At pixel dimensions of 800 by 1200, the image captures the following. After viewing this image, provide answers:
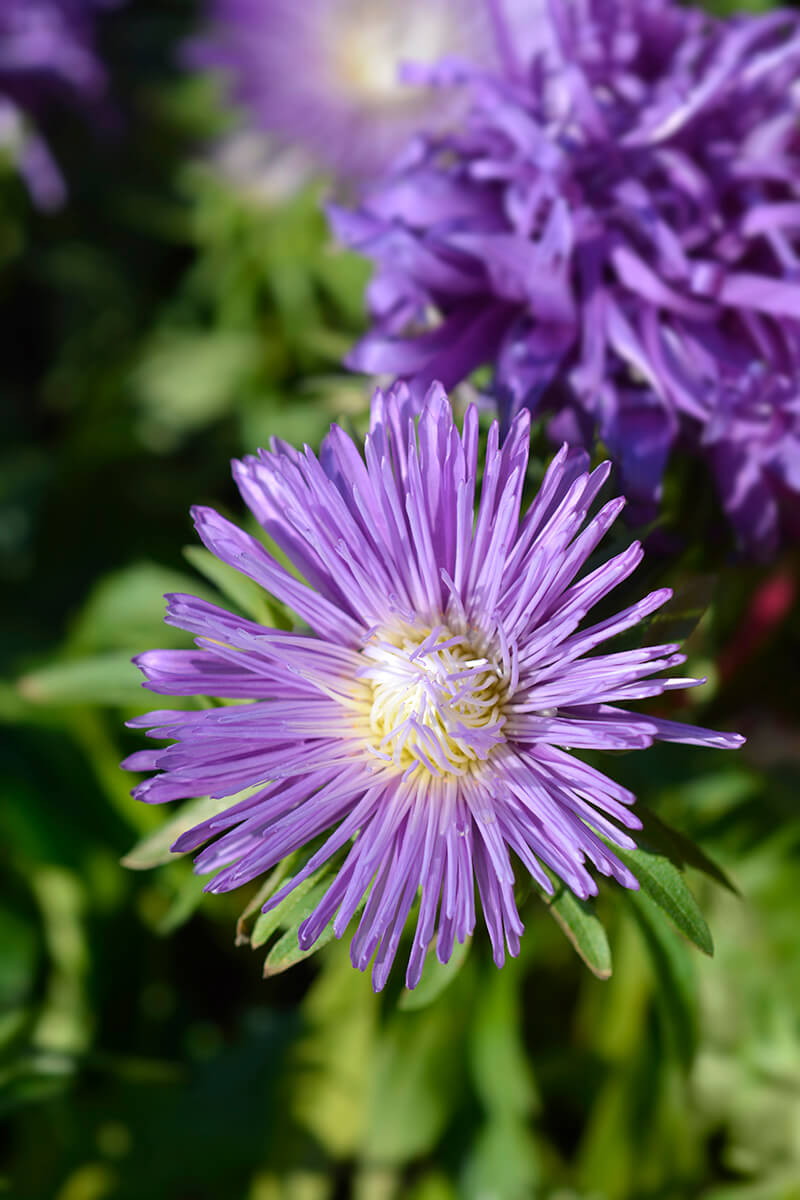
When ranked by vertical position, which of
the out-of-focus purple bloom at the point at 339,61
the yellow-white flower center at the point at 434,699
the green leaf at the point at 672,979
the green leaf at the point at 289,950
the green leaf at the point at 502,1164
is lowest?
the green leaf at the point at 502,1164

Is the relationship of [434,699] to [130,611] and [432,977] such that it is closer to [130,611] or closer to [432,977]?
[432,977]

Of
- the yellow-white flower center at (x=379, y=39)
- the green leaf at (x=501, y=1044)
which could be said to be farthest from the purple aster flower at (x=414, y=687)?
the yellow-white flower center at (x=379, y=39)

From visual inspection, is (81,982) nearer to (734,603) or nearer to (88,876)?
(88,876)

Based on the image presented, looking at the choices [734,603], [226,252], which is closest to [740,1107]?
[734,603]

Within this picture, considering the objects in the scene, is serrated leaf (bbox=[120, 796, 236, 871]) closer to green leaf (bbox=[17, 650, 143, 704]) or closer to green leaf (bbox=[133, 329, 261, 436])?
green leaf (bbox=[17, 650, 143, 704])

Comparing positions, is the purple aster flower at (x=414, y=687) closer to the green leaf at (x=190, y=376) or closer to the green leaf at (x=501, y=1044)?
the green leaf at (x=501, y=1044)

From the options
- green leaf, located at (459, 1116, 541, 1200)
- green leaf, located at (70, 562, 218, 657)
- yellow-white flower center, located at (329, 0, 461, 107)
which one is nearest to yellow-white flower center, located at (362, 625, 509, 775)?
green leaf, located at (70, 562, 218, 657)
